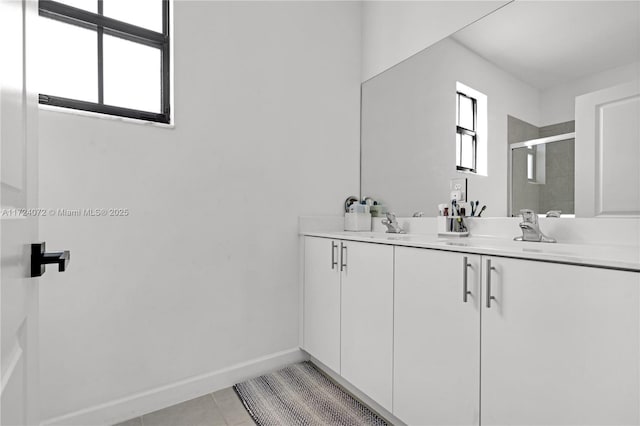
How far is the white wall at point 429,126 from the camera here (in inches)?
60.9

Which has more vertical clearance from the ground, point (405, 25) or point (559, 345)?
point (405, 25)

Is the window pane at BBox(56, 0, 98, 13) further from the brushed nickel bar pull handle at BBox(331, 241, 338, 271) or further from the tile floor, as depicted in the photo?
the tile floor

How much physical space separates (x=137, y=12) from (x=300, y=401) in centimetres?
224

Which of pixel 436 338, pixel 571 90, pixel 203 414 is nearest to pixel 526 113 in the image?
pixel 571 90

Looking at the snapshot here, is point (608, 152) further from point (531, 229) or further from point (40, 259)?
point (40, 259)

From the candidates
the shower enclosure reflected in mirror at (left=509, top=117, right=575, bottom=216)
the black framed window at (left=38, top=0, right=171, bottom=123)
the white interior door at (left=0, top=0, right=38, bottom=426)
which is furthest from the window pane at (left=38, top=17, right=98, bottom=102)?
the shower enclosure reflected in mirror at (left=509, top=117, right=575, bottom=216)

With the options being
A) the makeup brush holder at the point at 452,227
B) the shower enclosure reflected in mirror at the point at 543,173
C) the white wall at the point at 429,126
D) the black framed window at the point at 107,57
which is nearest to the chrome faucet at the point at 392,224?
the white wall at the point at 429,126

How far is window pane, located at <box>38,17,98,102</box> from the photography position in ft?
4.49

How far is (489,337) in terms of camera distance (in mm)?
994

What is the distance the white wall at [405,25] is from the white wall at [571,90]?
56 cm

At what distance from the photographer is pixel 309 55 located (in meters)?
A: 2.12

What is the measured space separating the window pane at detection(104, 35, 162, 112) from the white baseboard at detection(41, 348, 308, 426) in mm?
1470

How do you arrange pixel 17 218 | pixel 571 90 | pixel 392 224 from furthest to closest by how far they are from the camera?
pixel 392 224 → pixel 571 90 → pixel 17 218

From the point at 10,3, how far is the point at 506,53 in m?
1.83
